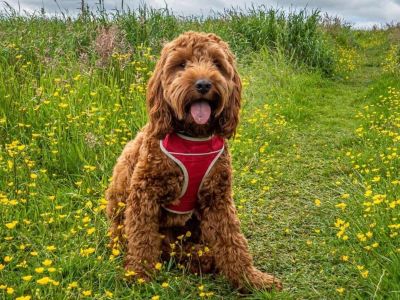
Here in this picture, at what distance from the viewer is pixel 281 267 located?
12.2 ft

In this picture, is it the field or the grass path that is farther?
the grass path

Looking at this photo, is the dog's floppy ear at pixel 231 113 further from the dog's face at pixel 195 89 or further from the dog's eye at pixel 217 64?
the dog's eye at pixel 217 64

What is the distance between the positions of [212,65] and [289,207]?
210 centimetres

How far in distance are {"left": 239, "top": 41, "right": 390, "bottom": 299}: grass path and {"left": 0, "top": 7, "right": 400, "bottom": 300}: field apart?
0.05 feet

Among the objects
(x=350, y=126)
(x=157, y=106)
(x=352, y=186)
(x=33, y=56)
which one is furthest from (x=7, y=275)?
(x=350, y=126)

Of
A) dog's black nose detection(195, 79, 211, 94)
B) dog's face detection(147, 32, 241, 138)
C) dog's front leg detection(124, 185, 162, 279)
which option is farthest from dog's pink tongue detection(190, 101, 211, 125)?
dog's front leg detection(124, 185, 162, 279)

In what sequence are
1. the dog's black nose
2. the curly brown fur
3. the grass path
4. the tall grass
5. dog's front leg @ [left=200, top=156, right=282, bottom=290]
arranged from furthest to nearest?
the tall grass
the grass path
dog's front leg @ [left=200, top=156, right=282, bottom=290]
the curly brown fur
the dog's black nose

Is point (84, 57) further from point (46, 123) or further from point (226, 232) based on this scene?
point (226, 232)

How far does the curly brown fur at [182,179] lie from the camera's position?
10.3 ft

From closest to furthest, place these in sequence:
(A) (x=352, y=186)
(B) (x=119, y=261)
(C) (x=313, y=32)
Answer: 1. (B) (x=119, y=261)
2. (A) (x=352, y=186)
3. (C) (x=313, y=32)

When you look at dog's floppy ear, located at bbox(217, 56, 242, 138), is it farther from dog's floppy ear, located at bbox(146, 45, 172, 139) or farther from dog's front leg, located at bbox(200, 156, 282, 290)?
dog's floppy ear, located at bbox(146, 45, 172, 139)

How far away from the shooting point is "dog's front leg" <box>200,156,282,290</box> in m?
3.35

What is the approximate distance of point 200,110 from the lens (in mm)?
3080

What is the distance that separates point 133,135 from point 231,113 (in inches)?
97.3
